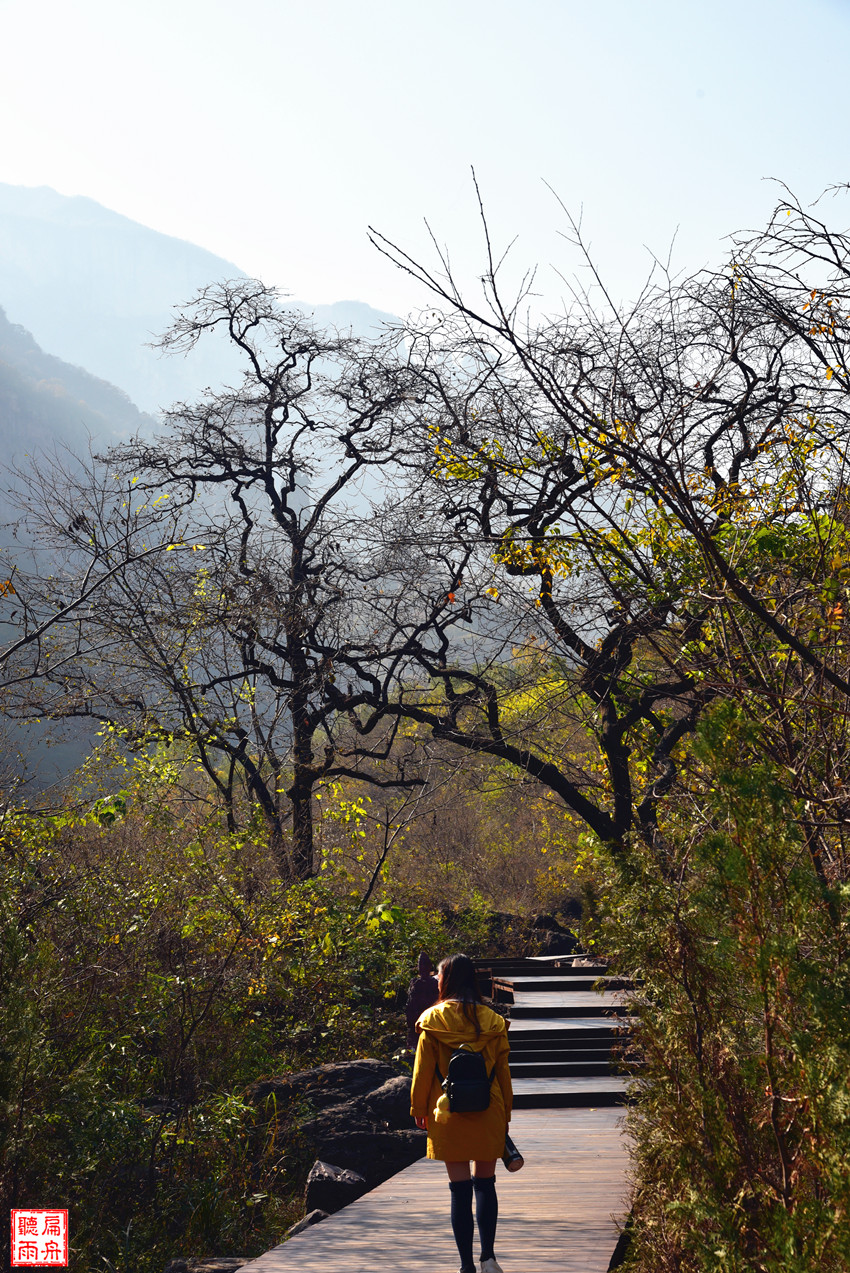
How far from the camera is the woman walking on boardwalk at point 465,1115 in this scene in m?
4.37

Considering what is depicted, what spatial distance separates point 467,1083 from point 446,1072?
0.47ft

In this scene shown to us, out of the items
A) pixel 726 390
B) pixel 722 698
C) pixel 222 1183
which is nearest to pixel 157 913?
pixel 222 1183

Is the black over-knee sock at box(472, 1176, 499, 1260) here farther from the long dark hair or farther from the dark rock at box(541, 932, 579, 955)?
the dark rock at box(541, 932, 579, 955)

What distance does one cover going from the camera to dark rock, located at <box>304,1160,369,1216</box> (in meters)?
6.93

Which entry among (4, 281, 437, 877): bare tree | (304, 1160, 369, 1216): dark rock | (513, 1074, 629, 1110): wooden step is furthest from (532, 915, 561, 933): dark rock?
(304, 1160, 369, 1216): dark rock

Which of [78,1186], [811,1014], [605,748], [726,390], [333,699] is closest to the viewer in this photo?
[811,1014]

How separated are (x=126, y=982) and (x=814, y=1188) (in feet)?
21.7

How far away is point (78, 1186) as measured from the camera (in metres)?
6.60

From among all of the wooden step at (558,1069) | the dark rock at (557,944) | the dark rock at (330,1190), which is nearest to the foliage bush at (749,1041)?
the dark rock at (330,1190)

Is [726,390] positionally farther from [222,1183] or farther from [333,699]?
[222,1183]

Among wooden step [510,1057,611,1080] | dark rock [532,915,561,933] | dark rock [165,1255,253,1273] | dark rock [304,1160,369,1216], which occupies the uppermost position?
dark rock [165,1255,253,1273]

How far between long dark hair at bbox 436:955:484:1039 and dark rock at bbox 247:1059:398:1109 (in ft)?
15.3

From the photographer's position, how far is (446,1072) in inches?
177

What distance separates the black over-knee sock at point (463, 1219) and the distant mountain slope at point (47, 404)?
74218 millimetres
